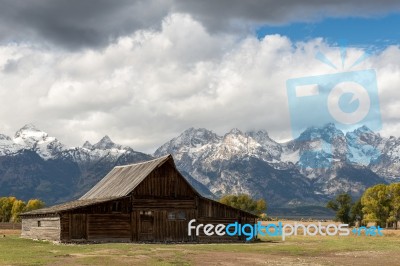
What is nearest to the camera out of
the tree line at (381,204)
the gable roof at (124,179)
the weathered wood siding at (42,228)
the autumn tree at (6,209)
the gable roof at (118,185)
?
the weathered wood siding at (42,228)

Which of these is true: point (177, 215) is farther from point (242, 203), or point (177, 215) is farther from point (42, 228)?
point (242, 203)

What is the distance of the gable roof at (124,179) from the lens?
6569 cm

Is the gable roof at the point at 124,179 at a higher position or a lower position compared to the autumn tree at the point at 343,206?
higher

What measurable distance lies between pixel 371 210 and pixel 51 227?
81745 mm

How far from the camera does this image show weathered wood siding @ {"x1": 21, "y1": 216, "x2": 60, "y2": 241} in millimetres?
62156

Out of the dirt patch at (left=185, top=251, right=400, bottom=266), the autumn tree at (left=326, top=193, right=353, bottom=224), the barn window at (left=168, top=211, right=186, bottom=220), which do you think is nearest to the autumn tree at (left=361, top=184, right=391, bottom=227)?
the autumn tree at (left=326, top=193, right=353, bottom=224)

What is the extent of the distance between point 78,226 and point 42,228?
845cm

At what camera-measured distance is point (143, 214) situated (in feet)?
213

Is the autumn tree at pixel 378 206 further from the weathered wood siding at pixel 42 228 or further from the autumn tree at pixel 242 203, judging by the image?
the weathered wood siding at pixel 42 228

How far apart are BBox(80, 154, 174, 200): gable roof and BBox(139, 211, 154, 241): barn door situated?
3.32 metres

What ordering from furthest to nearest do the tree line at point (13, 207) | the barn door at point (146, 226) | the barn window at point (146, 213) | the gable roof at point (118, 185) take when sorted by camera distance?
the tree line at point (13, 207) → the barn window at point (146, 213) → the gable roof at point (118, 185) → the barn door at point (146, 226)

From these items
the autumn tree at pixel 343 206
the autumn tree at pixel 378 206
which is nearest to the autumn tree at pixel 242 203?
the autumn tree at pixel 343 206

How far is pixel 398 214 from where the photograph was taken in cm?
12950

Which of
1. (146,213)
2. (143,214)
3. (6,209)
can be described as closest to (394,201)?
(146,213)
